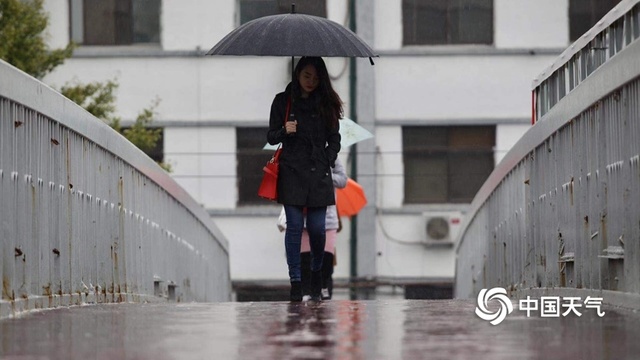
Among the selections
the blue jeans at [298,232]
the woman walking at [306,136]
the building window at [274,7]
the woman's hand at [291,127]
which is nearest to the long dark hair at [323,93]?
the woman walking at [306,136]

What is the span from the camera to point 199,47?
1305 inches

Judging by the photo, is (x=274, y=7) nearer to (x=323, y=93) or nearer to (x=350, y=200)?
(x=350, y=200)

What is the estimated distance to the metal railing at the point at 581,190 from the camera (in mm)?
10336

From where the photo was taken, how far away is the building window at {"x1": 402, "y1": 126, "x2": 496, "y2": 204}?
109 ft

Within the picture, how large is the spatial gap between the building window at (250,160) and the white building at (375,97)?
0.09 ft

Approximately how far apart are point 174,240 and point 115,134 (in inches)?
220

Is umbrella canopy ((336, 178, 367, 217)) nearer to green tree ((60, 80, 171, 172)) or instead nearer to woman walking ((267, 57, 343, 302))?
green tree ((60, 80, 171, 172))

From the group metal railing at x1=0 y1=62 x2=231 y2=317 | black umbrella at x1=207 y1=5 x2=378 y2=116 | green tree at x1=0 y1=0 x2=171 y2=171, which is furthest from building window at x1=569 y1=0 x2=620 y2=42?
black umbrella at x1=207 y1=5 x2=378 y2=116

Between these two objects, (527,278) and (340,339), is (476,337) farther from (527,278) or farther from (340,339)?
(527,278)

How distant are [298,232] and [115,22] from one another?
800 inches

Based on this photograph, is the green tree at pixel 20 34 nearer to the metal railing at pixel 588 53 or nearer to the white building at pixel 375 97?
the white building at pixel 375 97

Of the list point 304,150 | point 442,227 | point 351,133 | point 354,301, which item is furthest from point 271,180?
point 442,227

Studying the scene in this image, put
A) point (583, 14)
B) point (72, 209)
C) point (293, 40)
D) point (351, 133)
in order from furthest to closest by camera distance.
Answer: point (583, 14) < point (351, 133) < point (293, 40) < point (72, 209)

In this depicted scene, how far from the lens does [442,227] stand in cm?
3272
